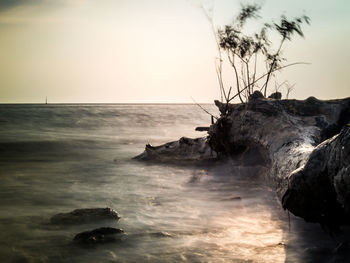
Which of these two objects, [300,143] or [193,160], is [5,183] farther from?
[300,143]

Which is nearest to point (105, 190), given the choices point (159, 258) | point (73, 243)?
point (73, 243)

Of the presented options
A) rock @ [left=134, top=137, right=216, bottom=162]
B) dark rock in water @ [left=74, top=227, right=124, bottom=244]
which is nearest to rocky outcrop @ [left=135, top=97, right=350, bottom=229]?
rock @ [left=134, top=137, right=216, bottom=162]

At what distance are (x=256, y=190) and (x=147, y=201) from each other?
2.07 metres

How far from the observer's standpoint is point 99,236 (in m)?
3.89

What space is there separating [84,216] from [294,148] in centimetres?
290

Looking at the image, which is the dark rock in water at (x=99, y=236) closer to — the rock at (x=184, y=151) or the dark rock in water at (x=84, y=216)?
the dark rock in water at (x=84, y=216)

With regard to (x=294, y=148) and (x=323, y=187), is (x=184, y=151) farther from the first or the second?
(x=323, y=187)

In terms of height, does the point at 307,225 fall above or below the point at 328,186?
below

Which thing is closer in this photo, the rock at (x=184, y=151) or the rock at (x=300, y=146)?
the rock at (x=300, y=146)

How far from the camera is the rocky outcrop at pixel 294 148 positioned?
3.36 meters

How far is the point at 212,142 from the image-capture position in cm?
916

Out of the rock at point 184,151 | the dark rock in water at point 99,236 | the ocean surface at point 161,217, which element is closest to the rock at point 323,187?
the ocean surface at point 161,217

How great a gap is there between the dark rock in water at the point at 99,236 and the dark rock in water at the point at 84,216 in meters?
0.62

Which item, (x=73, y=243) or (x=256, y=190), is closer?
Answer: (x=73, y=243)
